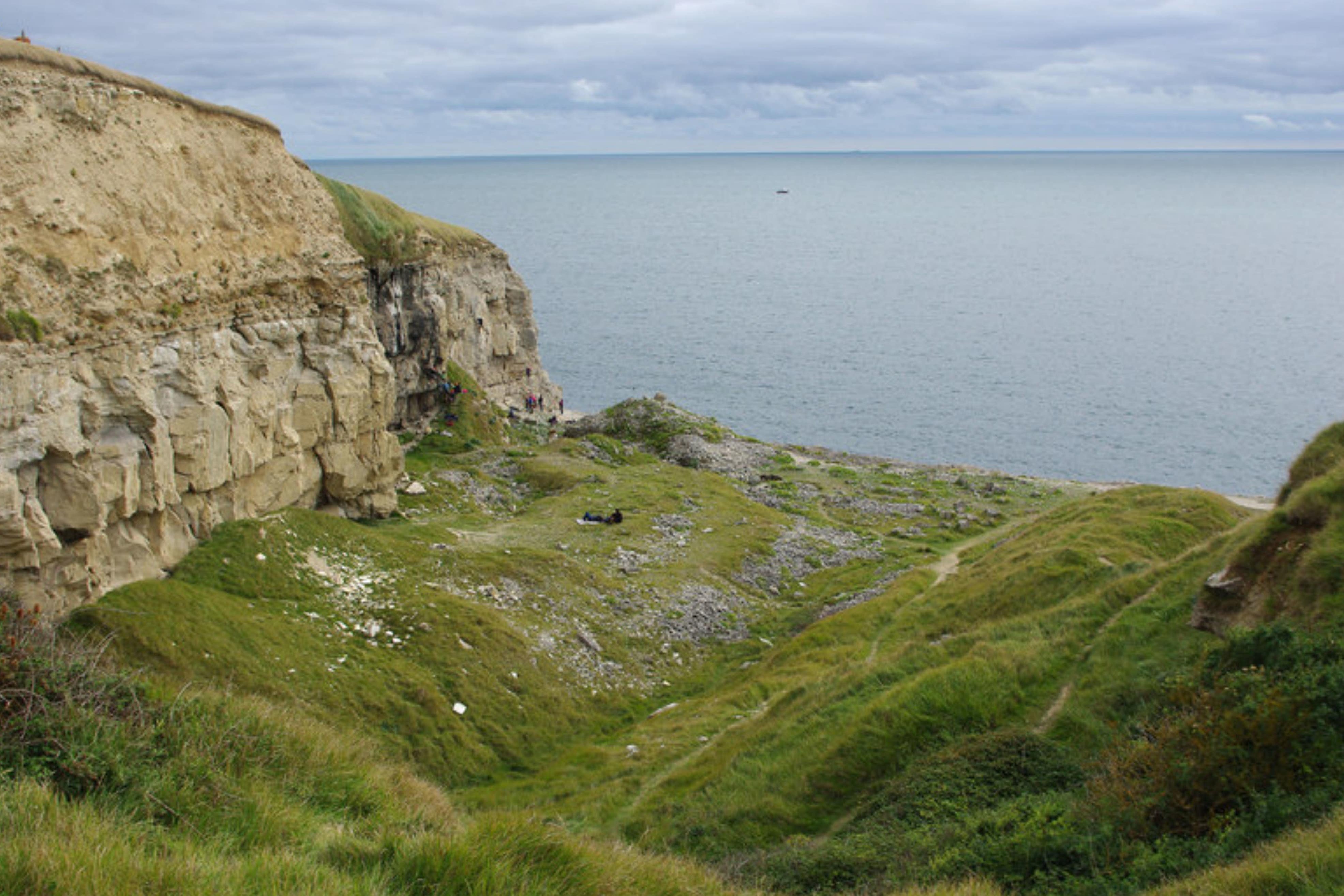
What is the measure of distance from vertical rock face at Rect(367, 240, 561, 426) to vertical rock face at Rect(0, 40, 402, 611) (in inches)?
741

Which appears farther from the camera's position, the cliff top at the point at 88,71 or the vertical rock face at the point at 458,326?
the vertical rock face at the point at 458,326

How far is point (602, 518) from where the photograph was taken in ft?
170

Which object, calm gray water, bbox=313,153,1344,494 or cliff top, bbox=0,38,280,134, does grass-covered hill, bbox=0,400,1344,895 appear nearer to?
cliff top, bbox=0,38,280,134

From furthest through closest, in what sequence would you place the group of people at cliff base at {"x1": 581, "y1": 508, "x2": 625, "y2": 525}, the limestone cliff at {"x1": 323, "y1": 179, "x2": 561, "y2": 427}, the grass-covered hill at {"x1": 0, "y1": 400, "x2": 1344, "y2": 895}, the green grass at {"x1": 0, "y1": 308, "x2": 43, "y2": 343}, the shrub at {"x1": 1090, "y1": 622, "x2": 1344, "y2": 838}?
the limestone cliff at {"x1": 323, "y1": 179, "x2": 561, "y2": 427}
the group of people at cliff base at {"x1": 581, "y1": 508, "x2": 625, "y2": 525}
the green grass at {"x1": 0, "y1": 308, "x2": 43, "y2": 343}
the shrub at {"x1": 1090, "y1": 622, "x2": 1344, "y2": 838}
the grass-covered hill at {"x1": 0, "y1": 400, "x2": 1344, "y2": 895}

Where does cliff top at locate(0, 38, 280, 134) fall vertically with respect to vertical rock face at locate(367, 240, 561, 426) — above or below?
above

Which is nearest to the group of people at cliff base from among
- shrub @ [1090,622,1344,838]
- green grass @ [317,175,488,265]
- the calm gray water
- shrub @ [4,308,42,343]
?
green grass @ [317,175,488,265]

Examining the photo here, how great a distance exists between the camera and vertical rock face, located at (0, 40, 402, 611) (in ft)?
87.6

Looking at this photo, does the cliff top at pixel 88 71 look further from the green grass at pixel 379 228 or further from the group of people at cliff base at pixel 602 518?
the group of people at cliff base at pixel 602 518

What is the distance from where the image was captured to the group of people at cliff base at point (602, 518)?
51375 millimetres

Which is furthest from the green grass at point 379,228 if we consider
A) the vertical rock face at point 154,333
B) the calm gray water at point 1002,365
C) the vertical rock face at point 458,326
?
the calm gray water at point 1002,365

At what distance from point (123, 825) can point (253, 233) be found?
29.8m

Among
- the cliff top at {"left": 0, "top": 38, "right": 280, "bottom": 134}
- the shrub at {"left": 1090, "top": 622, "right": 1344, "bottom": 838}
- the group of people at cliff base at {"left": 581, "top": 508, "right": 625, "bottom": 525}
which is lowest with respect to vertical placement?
the group of people at cliff base at {"left": 581, "top": 508, "right": 625, "bottom": 525}

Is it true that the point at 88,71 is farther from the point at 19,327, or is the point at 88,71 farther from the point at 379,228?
the point at 379,228

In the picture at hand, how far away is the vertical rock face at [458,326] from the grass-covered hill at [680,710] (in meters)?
10.1
